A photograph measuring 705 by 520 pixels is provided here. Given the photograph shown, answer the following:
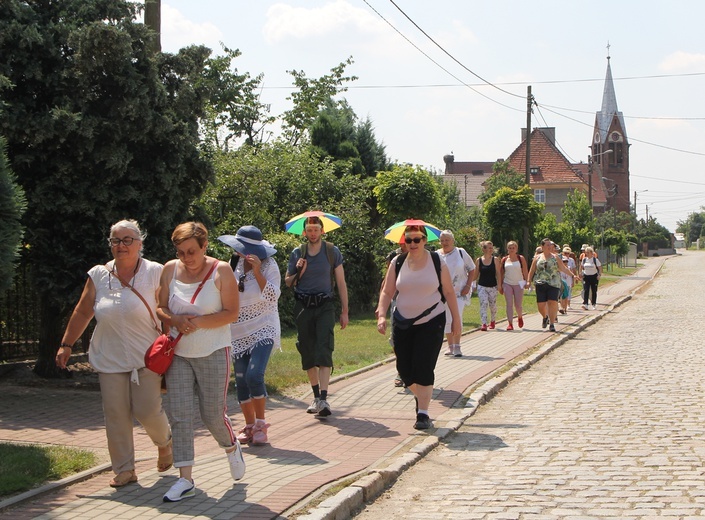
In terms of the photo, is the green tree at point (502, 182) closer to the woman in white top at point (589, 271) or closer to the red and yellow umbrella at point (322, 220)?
the woman in white top at point (589, 271)

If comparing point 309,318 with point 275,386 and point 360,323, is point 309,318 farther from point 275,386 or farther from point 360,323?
point 360,323

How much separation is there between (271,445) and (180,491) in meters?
1.97

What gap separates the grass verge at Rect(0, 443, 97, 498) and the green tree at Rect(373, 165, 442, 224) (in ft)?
50.9

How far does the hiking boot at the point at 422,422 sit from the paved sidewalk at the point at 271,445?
0.30 feet

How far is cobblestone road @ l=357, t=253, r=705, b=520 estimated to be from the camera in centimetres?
603

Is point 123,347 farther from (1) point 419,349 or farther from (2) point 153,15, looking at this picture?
(2) point 153,15

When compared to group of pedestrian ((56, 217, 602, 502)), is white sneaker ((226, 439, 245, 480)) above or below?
below

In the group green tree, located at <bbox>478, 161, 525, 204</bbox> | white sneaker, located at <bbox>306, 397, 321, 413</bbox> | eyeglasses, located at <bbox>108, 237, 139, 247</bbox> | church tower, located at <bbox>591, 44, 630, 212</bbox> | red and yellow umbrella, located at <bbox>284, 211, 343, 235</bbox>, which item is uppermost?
church tower, located at <bbox>591, 44, 630, 212</bbox>

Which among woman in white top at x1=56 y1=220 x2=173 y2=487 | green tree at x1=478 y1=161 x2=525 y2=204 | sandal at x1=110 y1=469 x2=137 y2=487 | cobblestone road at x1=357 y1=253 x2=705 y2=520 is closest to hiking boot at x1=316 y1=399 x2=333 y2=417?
cobblestone road at x1=357 y1=253 x2=705 y2=520

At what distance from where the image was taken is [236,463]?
616 cm

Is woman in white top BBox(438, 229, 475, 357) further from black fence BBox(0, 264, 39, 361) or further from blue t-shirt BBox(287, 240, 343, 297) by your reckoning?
black fence BBox(0, 264, 39, 361)

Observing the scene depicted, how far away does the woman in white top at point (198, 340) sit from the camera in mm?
5996

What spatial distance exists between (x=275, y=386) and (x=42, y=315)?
3073mm

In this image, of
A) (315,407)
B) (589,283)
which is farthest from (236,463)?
(589,283)
